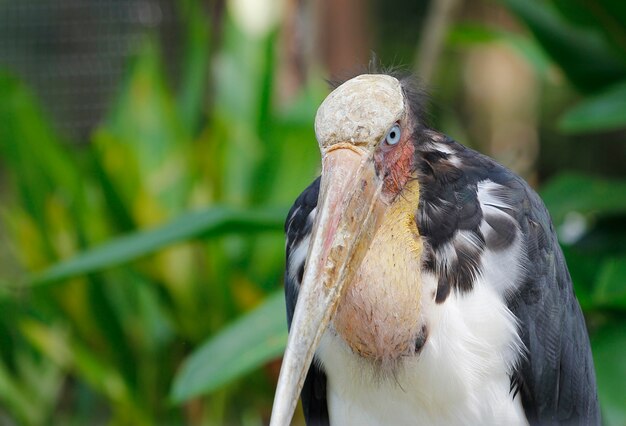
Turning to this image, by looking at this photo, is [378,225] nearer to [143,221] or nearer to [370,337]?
[370,337]

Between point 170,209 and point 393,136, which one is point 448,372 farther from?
point 170,209

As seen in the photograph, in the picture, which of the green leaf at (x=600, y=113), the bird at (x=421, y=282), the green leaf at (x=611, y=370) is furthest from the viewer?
the green leaf at (x=600, y=113)

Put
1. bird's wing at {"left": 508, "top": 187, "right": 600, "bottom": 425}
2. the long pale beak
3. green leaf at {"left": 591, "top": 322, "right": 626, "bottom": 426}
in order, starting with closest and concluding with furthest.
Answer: the long pale beak → bird's wing at {"left": 508, "top": 187, "right": 600, "bottom": 425} → green leaf at {"left": 591, "top": 322, "right": 626, "bottom": 426}

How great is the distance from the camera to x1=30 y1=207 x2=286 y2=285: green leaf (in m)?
3.22

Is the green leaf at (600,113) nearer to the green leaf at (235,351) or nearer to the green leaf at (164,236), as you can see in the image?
the green leaf at (164,236)

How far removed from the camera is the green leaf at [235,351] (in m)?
2.91

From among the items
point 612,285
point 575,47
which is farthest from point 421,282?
point 575,47

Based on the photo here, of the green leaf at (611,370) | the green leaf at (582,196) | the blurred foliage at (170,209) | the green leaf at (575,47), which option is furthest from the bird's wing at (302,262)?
the green leaf at (575,47)

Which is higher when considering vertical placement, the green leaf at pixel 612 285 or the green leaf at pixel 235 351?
the green leaf at pixel 612 285

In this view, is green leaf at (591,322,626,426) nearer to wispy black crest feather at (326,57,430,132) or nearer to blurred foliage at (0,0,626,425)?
blurred foliage at (0,0,626,425)

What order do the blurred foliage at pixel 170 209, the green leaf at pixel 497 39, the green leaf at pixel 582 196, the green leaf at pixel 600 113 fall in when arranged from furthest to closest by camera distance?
the green leaf at pixel 497 39, the blurred foliage at pixel 170 209, the green leaf at pixel 582 196, the green leaf at pixel 600 113

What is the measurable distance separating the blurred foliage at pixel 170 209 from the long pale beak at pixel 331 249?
1749mm

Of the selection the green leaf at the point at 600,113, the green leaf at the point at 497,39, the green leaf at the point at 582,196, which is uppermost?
the green leaf at the point at 600,113

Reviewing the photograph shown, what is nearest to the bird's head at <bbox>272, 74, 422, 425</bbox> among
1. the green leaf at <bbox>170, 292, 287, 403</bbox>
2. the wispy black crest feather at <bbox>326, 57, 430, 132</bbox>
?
the wispy black crest feather at <bbox>326, 57, 430, 132</bbox>
